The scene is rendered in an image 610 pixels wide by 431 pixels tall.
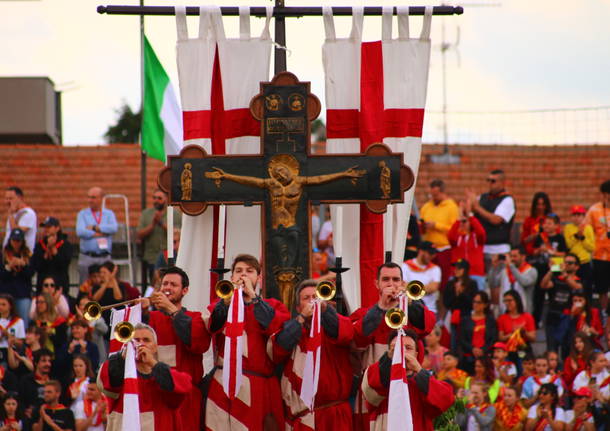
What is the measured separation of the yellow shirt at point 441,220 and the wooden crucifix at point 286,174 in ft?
16.5

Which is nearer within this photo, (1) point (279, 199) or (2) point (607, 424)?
(1) point (279, 199)

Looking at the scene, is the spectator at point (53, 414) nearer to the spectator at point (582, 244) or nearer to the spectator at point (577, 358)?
the spectator at point (577, 358)

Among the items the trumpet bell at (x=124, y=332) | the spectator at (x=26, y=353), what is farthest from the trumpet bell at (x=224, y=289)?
the spectator at (x=26, y=353)

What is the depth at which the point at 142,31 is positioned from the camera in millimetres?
18141

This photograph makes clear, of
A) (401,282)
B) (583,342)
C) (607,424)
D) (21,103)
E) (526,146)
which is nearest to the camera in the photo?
(401,282)

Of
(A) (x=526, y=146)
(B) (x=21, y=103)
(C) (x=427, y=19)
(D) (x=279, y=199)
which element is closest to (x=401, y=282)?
(D) (x=279, y=199)

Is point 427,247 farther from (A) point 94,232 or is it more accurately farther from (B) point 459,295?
(A) point 94,232

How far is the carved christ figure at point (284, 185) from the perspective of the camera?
1168cm

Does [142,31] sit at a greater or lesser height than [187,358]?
greater

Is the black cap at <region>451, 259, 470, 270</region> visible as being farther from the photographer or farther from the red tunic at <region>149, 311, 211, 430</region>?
the red tunic at <region>149, 311, 211, 430</region>

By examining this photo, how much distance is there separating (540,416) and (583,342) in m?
1.17

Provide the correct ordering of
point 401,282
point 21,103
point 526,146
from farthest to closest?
point 21,103 < point 526,146 < point 401,282

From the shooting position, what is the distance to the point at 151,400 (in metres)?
10.4

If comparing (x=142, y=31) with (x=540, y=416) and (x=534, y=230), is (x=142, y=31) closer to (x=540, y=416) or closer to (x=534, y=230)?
(x=534, y=230)
